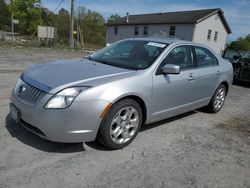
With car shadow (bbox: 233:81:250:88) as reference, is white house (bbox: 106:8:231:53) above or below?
above

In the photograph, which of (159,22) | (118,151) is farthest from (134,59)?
(159,22)

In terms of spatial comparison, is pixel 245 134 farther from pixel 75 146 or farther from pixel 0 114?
pixel 0 114

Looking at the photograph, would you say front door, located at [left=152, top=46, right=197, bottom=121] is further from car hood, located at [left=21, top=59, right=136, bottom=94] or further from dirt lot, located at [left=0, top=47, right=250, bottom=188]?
car hood, located at [left=21, top=59, right=136, bottom=94]

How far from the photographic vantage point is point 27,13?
43.2m

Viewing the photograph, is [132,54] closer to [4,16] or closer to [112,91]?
[112,91]

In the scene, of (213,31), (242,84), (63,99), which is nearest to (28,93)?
(63,99)

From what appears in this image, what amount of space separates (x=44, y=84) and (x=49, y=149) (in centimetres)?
86

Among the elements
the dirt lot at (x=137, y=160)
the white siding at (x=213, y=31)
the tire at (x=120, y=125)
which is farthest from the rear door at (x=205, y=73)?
the white siding at (x=213, y=31)

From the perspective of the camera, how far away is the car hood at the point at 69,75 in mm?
3043

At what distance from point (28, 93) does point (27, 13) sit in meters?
45.2

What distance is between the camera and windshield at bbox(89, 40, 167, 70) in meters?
3.89

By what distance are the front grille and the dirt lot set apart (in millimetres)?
635

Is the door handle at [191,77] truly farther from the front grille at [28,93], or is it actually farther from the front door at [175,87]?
the front grille at [28,93]

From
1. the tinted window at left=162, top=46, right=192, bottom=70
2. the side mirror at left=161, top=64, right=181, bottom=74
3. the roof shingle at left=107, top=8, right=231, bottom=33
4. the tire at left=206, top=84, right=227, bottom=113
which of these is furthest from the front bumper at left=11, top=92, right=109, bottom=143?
the roof shingle at left=107, top=8, right=231, bottom=33
